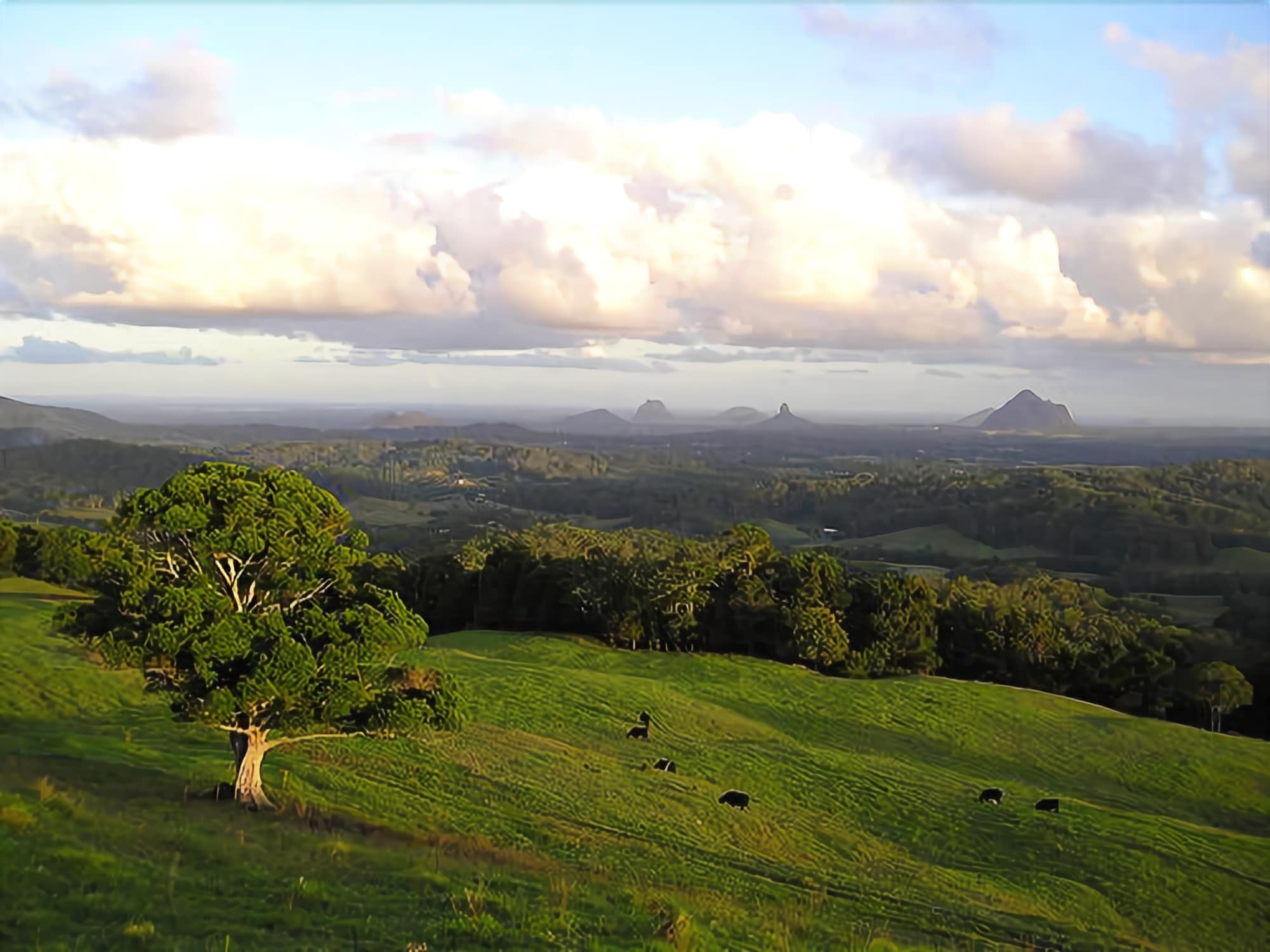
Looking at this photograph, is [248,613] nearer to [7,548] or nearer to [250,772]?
[250,772]

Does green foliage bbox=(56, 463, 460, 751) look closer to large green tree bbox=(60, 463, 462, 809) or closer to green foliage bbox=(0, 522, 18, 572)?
large green tree bbox=(60, 463, 462, 809)

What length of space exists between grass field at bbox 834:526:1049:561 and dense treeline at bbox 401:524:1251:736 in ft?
302

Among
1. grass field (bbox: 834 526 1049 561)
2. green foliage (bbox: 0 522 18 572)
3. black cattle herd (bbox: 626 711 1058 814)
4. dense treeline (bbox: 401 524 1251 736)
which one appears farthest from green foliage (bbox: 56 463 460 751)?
grass field (bbox: 834 526 1049 561)

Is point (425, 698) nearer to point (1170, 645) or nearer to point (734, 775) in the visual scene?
point (734, 775)

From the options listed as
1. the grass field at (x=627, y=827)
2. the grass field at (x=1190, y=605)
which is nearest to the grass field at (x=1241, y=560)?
the grass field at (x=1190, y=605)

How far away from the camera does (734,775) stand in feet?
103

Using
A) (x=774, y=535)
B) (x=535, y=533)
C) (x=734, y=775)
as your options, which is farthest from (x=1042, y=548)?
(x=734, y=775)

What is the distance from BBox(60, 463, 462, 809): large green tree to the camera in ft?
58.7

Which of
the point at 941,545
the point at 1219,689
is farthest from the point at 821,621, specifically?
the point at 941,545

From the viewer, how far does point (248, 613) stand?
18.8m

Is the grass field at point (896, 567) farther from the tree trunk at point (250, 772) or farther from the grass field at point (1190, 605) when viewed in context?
the tree trunk at point (250, 772)

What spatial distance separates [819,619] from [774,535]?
434 feet

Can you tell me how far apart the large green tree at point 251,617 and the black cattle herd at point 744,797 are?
10.2 metres

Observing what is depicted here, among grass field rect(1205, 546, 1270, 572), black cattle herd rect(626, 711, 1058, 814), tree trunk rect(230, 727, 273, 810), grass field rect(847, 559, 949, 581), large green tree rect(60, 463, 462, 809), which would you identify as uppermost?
large green tree rect(60, 463, 462, 809)
